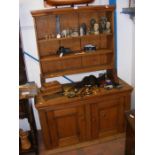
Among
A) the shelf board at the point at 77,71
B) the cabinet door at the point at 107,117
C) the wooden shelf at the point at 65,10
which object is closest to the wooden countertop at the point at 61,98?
the cabinet door at the point at 107,117

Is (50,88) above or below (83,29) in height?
below

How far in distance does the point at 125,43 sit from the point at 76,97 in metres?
1.18

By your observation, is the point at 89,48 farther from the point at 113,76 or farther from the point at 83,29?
the point at 113,76

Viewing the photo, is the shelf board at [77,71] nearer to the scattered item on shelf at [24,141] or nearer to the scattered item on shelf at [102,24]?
the scattered item on shelf at [102,24]

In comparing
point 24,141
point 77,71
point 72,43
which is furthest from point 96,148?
point 72,43

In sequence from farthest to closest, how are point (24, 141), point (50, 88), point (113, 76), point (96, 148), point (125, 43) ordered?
point (125, 43) < point (113, 76) < point (96, 148) < point (50, 88) < point (24, 141)

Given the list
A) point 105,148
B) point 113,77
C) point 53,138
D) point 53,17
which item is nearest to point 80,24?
point 53,17

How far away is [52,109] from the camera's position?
91.4 inches

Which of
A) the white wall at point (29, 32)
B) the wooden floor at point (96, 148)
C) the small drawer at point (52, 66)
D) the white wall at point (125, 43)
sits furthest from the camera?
the white wall at point (125, 43)

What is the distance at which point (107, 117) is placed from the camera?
2.61 meters

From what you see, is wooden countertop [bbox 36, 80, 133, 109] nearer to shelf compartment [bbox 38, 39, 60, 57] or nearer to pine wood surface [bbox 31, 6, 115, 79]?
pine wood surface [bbox 31, 6, 115, 79]

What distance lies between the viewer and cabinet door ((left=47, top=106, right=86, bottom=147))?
2.38 metres

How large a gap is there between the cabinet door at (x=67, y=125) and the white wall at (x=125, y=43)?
3.47 feet

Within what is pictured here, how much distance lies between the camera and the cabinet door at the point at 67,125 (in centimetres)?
238
